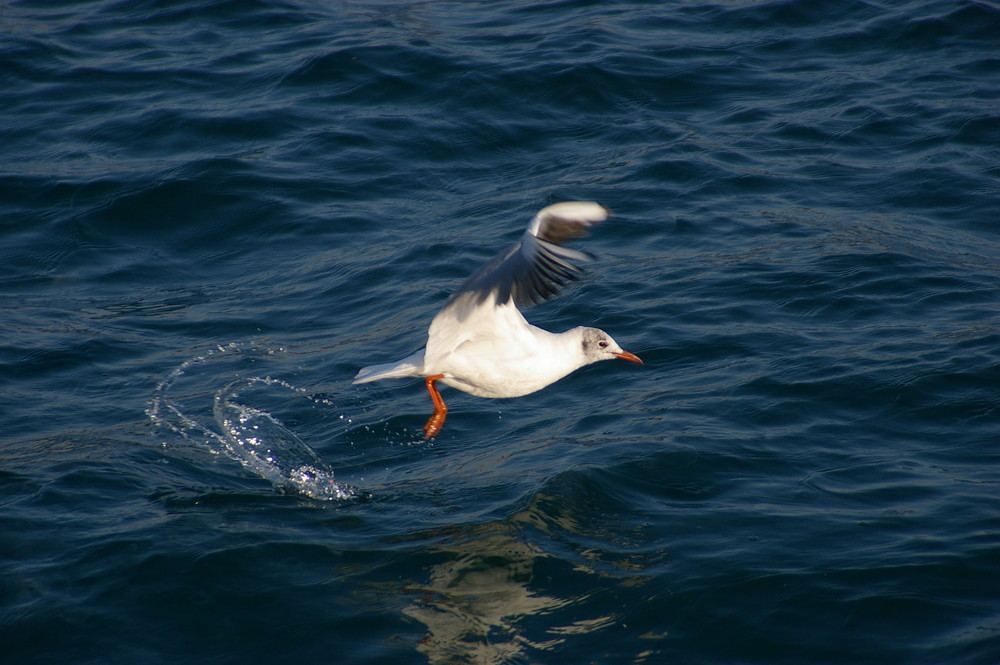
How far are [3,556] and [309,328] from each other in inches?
145

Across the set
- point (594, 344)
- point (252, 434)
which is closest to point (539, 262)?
point (594, 344)

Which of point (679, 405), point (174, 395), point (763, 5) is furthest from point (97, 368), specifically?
point (763, 5)

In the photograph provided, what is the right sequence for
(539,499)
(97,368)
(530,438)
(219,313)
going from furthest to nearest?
(219,313) < (97,368) < (530,438) < (539,499)

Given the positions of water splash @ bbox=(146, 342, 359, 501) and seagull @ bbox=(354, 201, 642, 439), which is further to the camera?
water splash @ bbox=(146, 342, 359, 501)

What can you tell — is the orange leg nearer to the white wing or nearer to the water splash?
the white wing

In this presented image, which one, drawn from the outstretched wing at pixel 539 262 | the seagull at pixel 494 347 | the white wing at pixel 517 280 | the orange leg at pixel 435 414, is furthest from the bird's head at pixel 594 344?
the outstretched wing at pixel 539 262

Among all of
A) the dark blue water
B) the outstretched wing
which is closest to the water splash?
Answer: the dark blue water

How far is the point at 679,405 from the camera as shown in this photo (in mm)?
8562

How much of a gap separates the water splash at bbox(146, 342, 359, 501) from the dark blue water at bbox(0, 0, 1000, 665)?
0.04 metres

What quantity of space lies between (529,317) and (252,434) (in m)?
3.12

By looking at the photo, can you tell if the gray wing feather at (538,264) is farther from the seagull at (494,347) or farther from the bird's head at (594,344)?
the bird's head at (594,344)

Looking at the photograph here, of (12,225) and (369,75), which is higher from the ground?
(369,75)

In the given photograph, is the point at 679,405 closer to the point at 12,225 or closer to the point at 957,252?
the point at 957,252

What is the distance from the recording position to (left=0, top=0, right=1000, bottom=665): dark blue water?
6.39 metres
